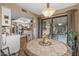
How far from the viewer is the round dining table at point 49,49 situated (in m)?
1.97

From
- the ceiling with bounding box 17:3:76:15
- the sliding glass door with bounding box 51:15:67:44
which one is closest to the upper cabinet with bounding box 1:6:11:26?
the ceiling with bounding box 17:3:76:15

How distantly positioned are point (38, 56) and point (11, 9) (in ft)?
2.75

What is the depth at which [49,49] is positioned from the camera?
199cm

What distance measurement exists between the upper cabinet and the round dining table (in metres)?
0.45

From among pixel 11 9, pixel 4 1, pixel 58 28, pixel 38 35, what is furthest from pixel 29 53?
pixel 4 1

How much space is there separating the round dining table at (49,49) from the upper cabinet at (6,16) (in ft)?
1.49

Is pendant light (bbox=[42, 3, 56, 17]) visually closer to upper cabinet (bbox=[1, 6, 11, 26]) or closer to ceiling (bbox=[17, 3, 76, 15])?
ceiling (bbox=[17, 3, 76, 15])

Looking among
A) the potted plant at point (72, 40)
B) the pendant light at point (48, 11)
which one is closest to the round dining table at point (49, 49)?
the potted plant at point (72, 40)

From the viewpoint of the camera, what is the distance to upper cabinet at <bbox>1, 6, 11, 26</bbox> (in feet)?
6.41

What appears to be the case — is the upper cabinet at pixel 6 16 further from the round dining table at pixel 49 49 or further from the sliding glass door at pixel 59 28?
the sliding glass door at pixel 59 28

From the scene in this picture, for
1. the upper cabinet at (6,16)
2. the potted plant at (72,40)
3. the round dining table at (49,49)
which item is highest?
the upper cabinet at (6,16)

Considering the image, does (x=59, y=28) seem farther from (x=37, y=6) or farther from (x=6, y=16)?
(x=6, y=16)

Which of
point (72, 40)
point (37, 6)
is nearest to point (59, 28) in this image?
point (72, 40)

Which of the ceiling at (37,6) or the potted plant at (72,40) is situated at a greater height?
the ceiling at (37,6)
